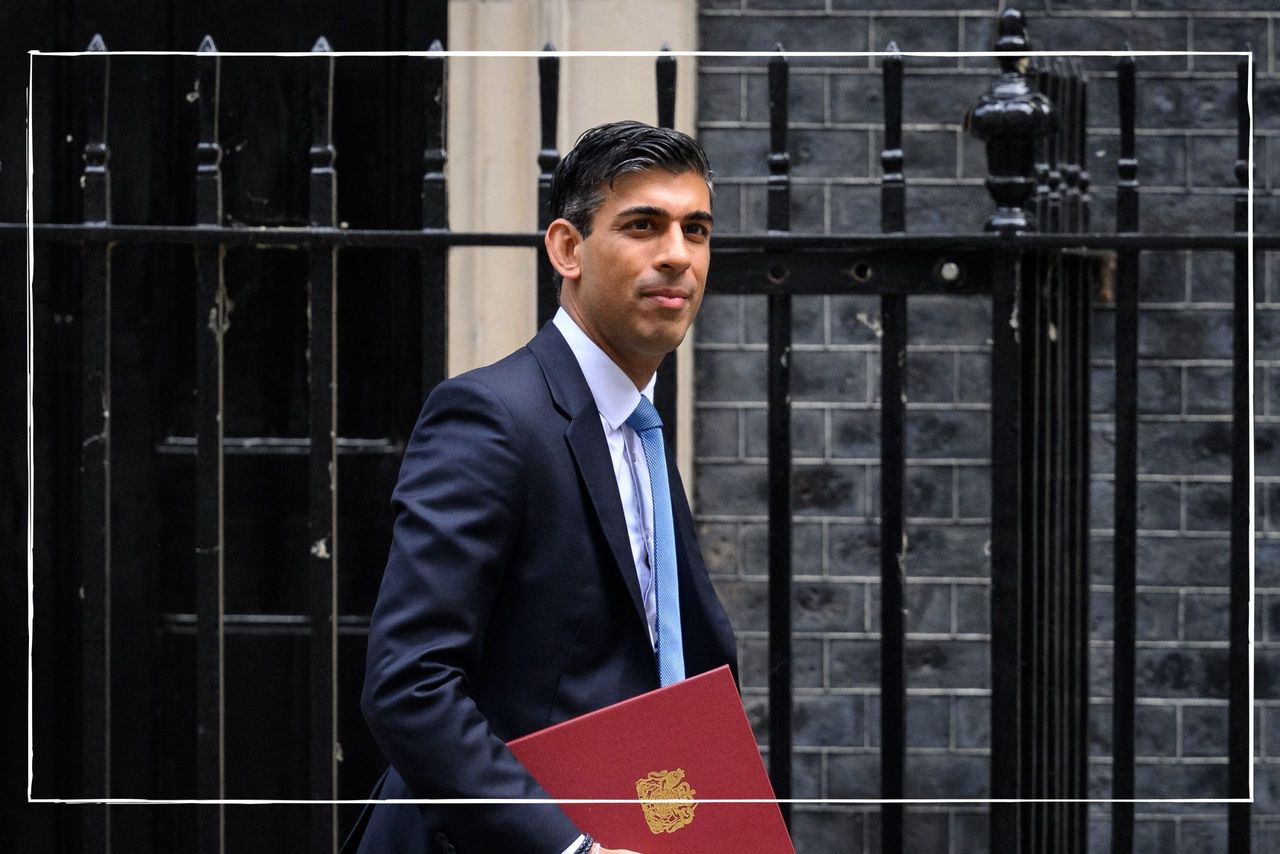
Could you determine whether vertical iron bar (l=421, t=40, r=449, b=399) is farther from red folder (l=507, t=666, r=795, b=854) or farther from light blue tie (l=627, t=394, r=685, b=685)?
red folder (l=507, t=666, r=795, b=854)

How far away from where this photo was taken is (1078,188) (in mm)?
3340

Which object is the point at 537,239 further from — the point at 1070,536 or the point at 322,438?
the point at 1070,536

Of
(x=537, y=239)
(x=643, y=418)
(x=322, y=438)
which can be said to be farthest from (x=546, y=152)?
(x=643, y=418)

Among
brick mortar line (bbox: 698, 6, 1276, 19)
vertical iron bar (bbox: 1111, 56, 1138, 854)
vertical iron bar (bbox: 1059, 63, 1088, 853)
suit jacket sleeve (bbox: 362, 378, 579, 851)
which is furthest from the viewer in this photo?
brick mortar line (bbox: 698, 6, 1276, 19)

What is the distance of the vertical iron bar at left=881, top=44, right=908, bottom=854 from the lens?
9.41ft

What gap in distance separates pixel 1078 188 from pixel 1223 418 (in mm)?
1059

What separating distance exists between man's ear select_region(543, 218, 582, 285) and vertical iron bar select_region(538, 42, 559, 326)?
0.77m

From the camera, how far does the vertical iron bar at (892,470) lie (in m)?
2.87

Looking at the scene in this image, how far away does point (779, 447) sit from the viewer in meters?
2.93

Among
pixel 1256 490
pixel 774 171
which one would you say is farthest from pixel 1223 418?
pixel 774 171

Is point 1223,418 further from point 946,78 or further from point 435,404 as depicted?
point 435,404

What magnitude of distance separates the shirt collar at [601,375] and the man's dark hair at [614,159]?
14cm

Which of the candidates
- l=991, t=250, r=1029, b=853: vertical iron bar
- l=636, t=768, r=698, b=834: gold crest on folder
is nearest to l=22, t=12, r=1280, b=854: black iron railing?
l=991, t=250, r=1029, b=853: vertical iron bar

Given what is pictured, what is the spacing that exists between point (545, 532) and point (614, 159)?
0.45 m
